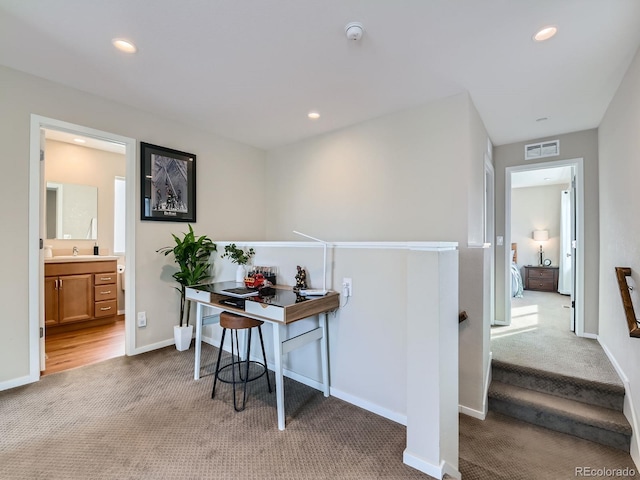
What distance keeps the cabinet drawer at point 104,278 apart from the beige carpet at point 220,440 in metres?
1.85

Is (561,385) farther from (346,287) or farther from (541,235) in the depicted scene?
(541,235)

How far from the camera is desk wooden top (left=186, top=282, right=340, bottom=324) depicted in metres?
1.90

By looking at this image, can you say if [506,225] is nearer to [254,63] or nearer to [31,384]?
[254,63]

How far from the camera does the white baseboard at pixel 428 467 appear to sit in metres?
1.58

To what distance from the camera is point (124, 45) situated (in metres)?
2.11

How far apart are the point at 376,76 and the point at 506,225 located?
276 centimetres

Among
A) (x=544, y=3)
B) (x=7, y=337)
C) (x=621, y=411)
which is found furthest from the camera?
(x=7, y=337)

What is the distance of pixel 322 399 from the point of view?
7.67 feet

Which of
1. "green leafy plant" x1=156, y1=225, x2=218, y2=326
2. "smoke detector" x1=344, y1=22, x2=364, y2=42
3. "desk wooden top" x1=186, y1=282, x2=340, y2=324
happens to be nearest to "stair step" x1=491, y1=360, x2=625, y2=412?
"desk wooden top" x1=186, y1=282, x2=340, y2=324

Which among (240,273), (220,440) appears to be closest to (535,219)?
(240,273)

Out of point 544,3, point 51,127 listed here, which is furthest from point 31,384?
point 544,3

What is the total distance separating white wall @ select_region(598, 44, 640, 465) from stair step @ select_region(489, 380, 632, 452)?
104 mm

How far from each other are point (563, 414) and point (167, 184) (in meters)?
4.31

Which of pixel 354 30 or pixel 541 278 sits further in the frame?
pixel 541 278
